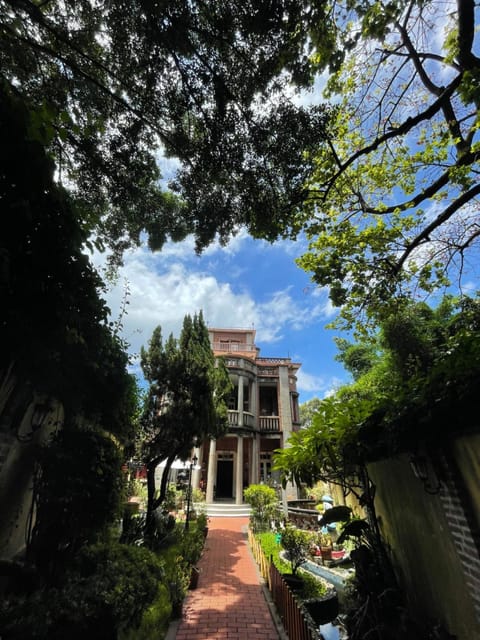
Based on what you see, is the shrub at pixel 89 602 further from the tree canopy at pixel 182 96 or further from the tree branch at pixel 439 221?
the tree branch at pixel 439 221

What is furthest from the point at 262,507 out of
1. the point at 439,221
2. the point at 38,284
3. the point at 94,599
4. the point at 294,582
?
the point at 38,284

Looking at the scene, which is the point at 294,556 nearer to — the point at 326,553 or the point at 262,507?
the point at 326,553

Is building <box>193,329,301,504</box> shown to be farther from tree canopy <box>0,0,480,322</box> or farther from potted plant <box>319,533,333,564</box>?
tree canopy <box>0,0,480,322</box>

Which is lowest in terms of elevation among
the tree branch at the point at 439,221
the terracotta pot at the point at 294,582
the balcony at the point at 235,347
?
the terracotta pot at the point at 294,582

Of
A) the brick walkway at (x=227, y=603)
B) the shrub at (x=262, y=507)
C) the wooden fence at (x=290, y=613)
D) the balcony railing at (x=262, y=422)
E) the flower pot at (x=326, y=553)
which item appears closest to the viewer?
the wooden fence at (x=290, y=613)

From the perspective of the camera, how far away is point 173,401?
826cm

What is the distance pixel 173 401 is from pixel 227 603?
4576mm

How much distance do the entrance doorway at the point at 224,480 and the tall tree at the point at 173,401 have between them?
10325mm

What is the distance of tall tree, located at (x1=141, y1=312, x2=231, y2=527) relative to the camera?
25.8 ft

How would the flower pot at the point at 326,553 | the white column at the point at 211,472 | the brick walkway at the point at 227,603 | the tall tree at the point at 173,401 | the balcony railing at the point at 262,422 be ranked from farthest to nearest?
1. the balcony railing at the point at 262,422
2. the white column at the point at 211,472
3. the tall tree at the point at 173,401
4. the flower pot at the point at 326,553
5. the brick walkway at the point at 227,603

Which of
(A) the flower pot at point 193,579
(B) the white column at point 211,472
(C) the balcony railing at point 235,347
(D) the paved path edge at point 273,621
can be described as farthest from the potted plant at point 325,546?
(C) the balcony railing at point 235,347

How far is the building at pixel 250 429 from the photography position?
16.6m

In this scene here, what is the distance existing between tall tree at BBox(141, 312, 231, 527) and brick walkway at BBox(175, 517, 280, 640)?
7.32 feet

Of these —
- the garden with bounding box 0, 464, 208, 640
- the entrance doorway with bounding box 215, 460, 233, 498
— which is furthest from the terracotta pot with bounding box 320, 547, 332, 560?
the entrance doorway with bounding box 215, 460, 233, 498
